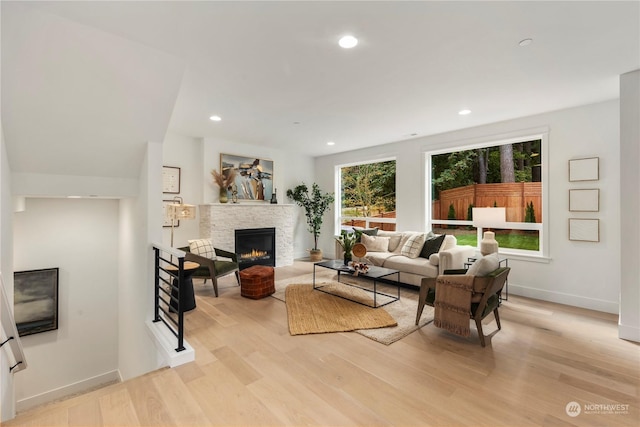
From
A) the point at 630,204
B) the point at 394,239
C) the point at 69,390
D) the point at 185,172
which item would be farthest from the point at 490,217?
the point at 69,390

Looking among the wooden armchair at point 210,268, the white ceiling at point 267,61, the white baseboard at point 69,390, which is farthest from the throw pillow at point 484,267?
the white baseboard at point 69,390

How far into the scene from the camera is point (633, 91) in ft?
9.78

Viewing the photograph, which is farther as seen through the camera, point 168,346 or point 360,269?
point 360,269

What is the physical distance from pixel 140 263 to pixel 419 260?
3.91 metres

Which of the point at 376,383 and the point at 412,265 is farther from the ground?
the point at 412,265

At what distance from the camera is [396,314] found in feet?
12.0

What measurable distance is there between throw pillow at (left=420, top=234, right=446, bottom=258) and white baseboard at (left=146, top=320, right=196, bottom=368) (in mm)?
3710

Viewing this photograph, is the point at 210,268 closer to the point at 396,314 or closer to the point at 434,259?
the point at 396,314

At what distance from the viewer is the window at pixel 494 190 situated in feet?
14.7

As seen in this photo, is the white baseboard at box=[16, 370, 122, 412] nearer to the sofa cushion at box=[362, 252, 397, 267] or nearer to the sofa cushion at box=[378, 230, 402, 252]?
the sofa cushion at box=[362, 252, 397, 267]

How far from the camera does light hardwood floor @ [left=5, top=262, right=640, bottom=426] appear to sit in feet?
6.24

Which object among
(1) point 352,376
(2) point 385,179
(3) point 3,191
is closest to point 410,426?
(1) point 352,376

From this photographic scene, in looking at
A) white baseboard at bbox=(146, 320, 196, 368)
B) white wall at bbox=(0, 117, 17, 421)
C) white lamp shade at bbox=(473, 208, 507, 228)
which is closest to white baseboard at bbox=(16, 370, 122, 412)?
white wall at bbox=(0, 117, 17, 421)

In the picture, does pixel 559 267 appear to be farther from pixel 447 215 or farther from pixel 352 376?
pixel 352 376
